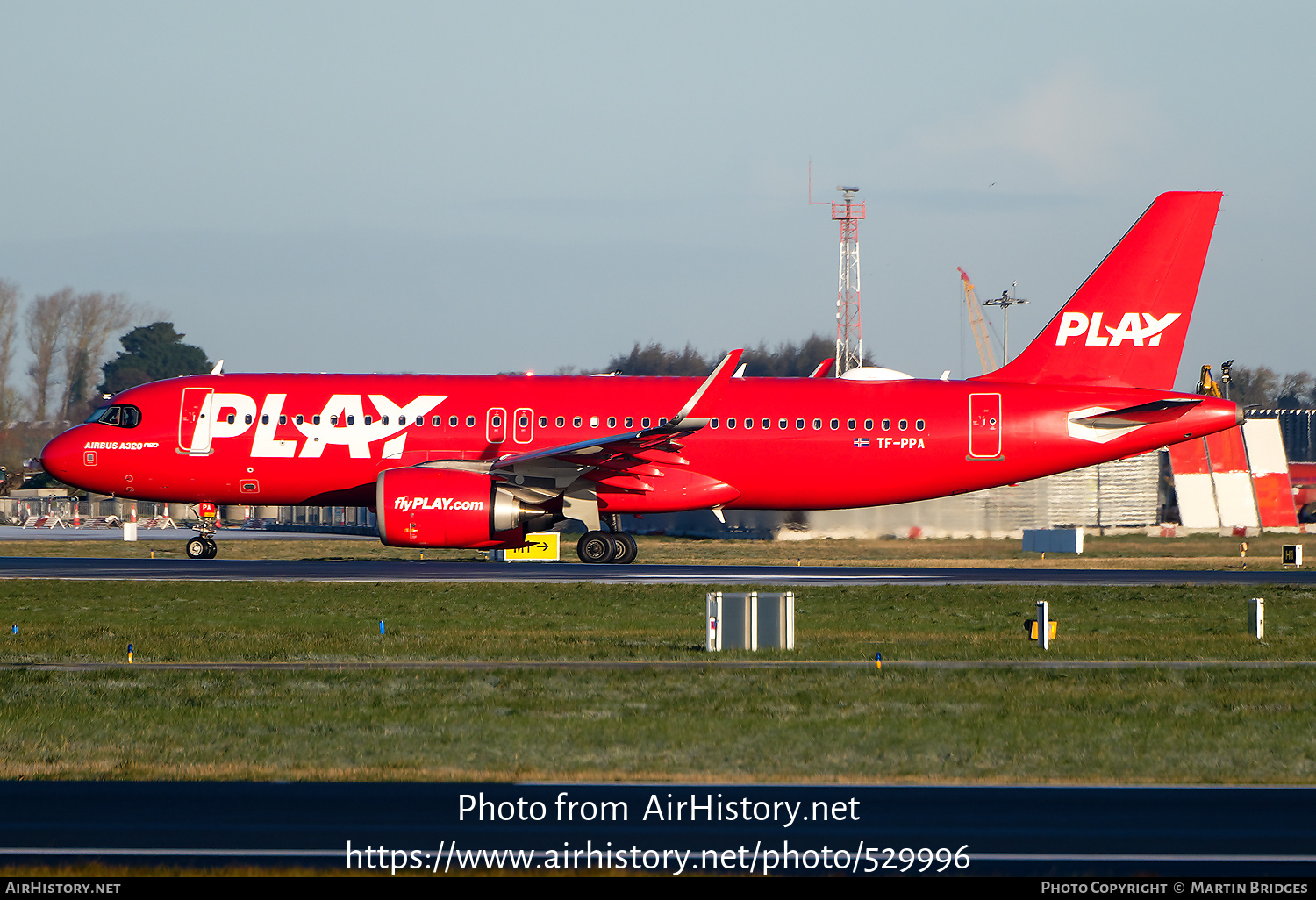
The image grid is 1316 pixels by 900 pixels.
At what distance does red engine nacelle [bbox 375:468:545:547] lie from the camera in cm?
3225

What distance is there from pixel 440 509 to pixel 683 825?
913 inches

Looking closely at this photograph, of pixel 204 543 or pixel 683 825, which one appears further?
pixel 204 543

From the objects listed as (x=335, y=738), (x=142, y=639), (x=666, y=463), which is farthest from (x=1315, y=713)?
(x=666, y=463)

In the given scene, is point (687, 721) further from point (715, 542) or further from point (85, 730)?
point (715, 542)

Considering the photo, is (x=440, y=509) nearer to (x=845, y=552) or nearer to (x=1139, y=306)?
(x=845, y=552)

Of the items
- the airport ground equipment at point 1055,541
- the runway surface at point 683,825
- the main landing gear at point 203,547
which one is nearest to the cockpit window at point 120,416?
the main landing gear at point 203,547

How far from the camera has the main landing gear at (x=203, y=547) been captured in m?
38.7

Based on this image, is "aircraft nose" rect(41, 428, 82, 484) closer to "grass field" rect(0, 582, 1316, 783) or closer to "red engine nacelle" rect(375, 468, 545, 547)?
"red engine nacelle" rect(375, 468, 545, 547)

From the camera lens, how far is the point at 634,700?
606 inches

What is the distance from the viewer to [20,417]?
109 meters

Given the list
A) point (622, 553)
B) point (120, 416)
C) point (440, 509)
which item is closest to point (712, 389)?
point (622, 553)

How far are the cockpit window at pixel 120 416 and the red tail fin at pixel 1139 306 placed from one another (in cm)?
2268
